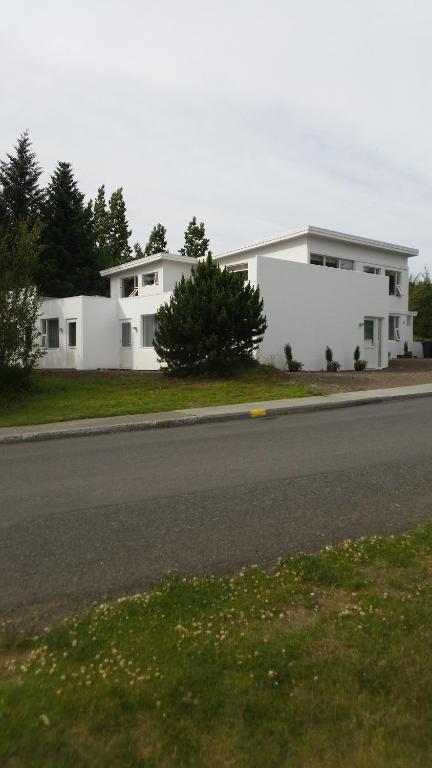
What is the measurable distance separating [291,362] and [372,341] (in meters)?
6.80

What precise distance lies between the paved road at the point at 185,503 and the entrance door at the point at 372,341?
A: 18.0 m

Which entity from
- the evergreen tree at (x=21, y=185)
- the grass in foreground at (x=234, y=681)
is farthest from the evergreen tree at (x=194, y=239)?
the grass in foreground at (x=234, y=681)

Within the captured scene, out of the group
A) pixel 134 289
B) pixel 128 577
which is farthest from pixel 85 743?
pixel 134 289

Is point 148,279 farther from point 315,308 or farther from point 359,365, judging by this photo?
point 359,365

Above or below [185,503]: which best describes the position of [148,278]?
above

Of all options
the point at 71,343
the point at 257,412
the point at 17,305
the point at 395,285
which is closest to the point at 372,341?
the point at 395,285

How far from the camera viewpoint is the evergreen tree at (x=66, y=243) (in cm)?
4284

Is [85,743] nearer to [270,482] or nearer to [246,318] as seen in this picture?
[270,482]

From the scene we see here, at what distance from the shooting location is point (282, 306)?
24.6 m

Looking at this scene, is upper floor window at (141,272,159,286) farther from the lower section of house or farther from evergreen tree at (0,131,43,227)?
evergreen tree at (0,131,43,227)

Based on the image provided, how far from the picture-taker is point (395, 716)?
8.27 feet

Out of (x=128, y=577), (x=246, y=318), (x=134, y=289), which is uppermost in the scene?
(x=134, y=289)

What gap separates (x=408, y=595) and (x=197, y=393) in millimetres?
→ 14592

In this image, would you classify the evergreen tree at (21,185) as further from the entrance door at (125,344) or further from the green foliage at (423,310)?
the green foliage at (423,310)
